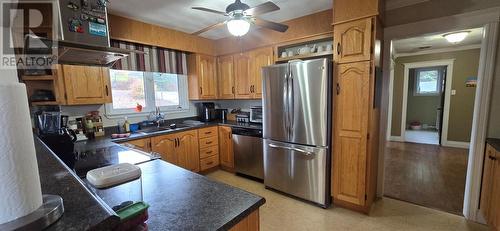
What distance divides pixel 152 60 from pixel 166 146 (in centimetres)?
129

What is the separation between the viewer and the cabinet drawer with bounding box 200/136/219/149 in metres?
3.45

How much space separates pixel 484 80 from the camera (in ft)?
6.72

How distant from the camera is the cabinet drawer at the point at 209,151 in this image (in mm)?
3464

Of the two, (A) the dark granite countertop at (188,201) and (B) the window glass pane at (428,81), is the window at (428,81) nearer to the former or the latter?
(B) the window glass pane at (428,81)

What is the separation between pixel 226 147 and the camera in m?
3.60

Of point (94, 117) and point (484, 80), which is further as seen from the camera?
point (94, 117)

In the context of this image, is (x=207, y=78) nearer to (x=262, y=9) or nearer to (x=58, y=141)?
(x=262, y=9)

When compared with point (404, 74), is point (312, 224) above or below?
below

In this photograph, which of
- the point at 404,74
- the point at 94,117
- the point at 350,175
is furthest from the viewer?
the point at 404,74

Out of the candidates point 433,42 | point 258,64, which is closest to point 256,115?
point 258,64

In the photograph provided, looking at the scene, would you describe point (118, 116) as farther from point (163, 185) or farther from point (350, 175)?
point (350, 175)

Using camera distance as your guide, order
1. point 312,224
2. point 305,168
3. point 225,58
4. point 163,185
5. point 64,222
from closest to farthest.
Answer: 1. point 64,222
2. point 163,185
3. point 312,224
4. point 305,168
5. point 225,58

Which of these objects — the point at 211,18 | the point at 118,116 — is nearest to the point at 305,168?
the point at 211,18

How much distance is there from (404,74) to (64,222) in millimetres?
6692
